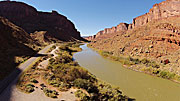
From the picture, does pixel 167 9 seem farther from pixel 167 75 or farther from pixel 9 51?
pixel 9 51

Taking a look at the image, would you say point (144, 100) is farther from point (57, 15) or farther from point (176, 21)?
point (57, 15)

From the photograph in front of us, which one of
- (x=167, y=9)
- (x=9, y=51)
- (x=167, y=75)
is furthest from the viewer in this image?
(x=167, y=9)

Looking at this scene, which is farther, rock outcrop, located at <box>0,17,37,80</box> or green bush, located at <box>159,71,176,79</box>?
green bush, located at <box>159,71,176,79</box>

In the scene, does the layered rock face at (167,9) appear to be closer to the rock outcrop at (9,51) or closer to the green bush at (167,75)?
the green bush at (167,75)

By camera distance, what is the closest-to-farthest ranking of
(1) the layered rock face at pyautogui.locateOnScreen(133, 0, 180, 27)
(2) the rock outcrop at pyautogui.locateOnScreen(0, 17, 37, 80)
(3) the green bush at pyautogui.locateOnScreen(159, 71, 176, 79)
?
(2) the rock outcrop at pyautogui.locateOnScreen(0, 17, 37, 80)
(3) the green bush at pyautogui.locateOnScreen(159, 71, 176, 79)
(1) the layered rock face at pyautogui.locateOnScreen(133, 0, 180, 27)

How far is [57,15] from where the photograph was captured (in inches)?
5684

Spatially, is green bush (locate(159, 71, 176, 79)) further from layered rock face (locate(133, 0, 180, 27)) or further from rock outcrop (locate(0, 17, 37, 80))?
layered rock face (locate(133, 0, 180, 27))

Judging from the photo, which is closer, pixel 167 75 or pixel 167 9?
pixel 167 75

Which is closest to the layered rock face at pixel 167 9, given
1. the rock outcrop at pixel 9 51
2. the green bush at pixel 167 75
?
the green bush at pixel 167 75

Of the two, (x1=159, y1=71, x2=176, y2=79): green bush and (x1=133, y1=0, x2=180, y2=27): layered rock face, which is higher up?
(x1=133, y1=0, x2=180, y2=27): layered rock face

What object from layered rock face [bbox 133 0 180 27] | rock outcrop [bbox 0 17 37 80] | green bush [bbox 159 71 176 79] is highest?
layered rock face [bbox 133 0 180 27]

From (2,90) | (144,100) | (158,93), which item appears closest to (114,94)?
(144,100)

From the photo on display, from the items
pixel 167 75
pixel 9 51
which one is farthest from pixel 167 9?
pixel 9 51

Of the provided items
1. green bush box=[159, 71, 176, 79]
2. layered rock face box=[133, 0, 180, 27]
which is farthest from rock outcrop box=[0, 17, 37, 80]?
layered rock face box=[133, 0, 180, 27]
